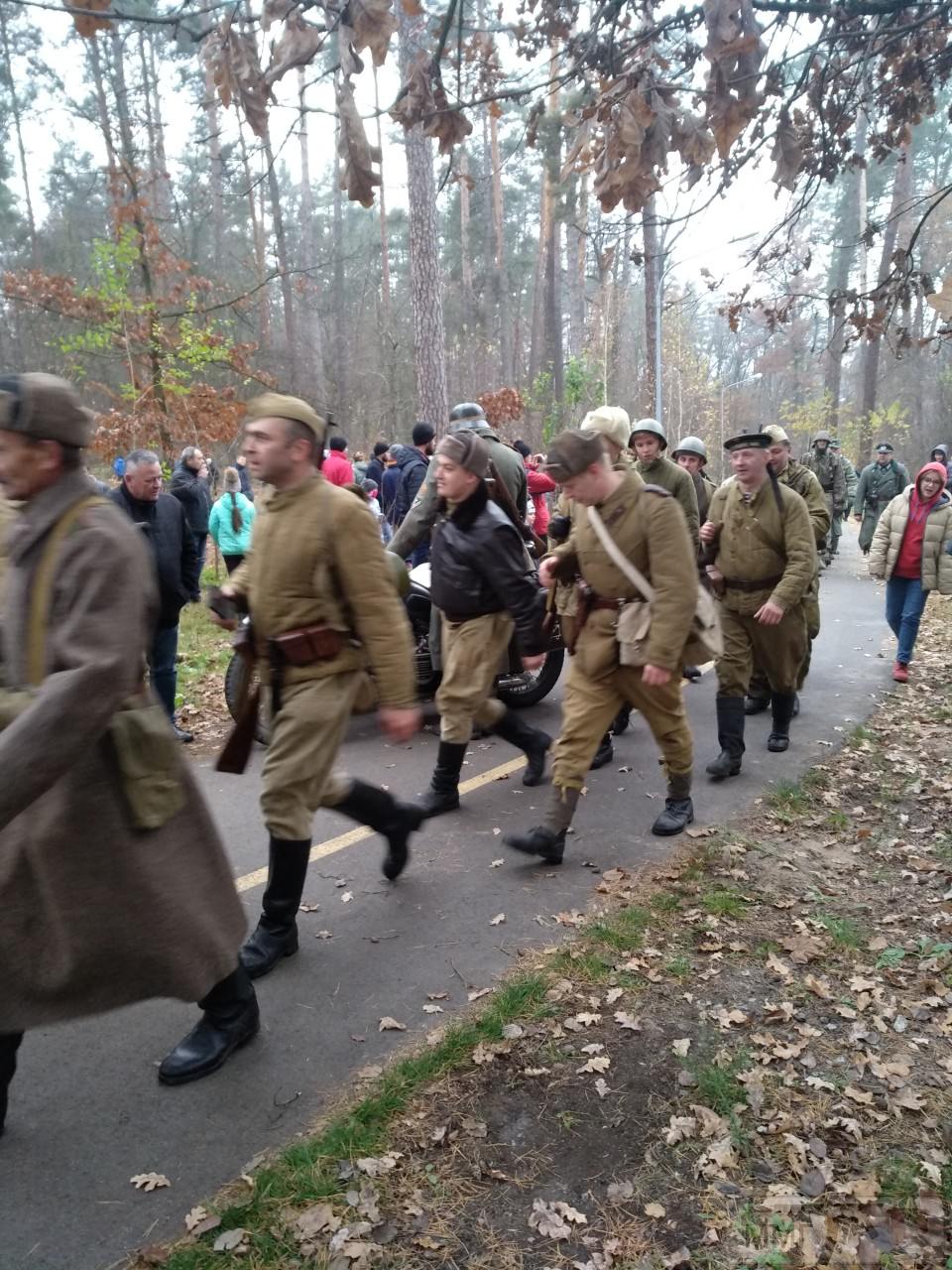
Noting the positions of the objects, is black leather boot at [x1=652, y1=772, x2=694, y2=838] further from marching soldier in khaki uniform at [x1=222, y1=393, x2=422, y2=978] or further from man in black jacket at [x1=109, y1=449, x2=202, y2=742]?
man in black jacket at [x1=109, y1=449, x2=202, y2=742]

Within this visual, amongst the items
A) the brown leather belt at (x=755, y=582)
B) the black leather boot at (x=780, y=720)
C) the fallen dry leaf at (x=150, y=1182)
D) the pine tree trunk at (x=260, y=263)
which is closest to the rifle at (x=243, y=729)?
the fallen dry leaf at (x=150, y=1182)

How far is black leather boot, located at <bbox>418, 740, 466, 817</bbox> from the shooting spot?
5.32 meters

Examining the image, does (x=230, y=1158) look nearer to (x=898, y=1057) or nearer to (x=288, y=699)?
(x=288, y=699)

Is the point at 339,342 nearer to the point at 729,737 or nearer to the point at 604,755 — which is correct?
the point at 604,755

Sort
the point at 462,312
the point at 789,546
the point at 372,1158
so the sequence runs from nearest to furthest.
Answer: the point at 372,1158, the point at 789,546, the point at 462,312

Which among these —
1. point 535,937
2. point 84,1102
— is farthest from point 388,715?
point 84,1102

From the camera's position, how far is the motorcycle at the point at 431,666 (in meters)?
6.54

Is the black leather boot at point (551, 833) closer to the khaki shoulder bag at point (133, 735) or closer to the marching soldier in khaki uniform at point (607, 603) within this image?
the marching soldier in khaki uniform at point (607, 603)

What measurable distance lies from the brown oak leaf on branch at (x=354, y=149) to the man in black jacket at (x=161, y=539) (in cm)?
409

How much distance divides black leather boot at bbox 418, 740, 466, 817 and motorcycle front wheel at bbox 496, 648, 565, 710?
211cm

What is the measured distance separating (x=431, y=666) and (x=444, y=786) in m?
1.82

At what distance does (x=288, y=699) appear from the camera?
3.53 m

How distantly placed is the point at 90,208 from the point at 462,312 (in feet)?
43.0

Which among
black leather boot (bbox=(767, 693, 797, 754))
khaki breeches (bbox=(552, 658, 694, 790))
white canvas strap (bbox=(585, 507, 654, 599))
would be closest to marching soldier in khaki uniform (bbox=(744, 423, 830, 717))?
black leather boot (bbox=(767, 693, 797, 754))
